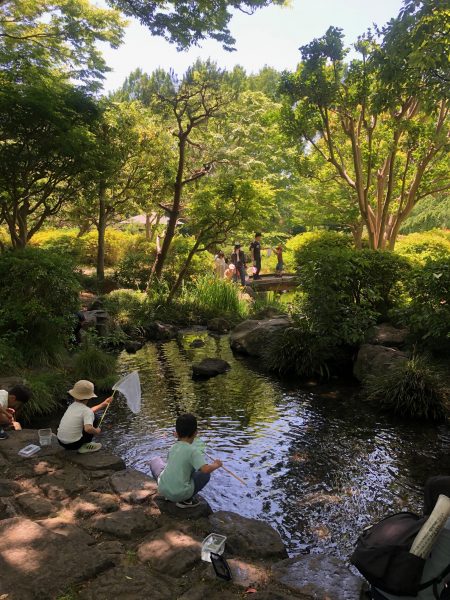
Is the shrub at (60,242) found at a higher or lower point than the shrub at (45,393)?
higher

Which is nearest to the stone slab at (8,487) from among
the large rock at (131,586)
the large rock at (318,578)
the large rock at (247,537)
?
the large rock at (131,586)

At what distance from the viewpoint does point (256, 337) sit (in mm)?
12312

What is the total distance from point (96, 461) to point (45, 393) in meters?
3.22

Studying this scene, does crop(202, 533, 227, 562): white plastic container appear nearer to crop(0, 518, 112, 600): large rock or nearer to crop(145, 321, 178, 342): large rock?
crop(0, 518, 112, 600): large rock

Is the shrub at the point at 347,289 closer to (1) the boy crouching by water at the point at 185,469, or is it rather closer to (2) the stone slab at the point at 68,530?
(1) the boy crouching by water at the point at 185,469

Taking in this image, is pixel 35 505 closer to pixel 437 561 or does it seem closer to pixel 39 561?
pixel 39 561

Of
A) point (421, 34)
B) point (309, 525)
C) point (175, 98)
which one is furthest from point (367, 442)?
point (175, 98)

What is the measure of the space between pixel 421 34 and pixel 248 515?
22.1 ft

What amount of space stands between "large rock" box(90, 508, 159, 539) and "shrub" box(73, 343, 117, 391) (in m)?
5.19

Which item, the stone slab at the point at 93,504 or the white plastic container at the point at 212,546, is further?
the stone slab at the point at 93,504

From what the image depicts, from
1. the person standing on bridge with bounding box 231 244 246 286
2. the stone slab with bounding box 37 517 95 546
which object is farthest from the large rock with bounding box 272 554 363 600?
the person standing on bridge with bounding box 231 244 246 286

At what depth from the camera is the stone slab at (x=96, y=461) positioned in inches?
202

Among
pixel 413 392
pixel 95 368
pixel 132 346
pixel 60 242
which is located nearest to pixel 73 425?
pixel 95 368

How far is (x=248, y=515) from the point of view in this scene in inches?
195
